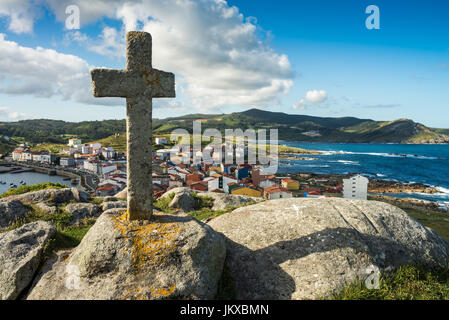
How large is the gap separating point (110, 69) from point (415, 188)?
86.0 metres

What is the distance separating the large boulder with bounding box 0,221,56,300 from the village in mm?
20349

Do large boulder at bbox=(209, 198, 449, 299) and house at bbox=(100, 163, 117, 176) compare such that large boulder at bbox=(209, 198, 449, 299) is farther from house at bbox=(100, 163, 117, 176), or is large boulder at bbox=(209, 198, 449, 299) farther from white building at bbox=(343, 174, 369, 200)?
house at bbox=(100, 163, 117, 176)

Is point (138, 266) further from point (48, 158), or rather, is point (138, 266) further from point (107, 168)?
point (48, 158)

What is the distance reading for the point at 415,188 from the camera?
232ft

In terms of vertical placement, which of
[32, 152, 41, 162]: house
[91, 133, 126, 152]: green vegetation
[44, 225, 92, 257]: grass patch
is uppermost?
[91, 133, 126, 152]: green vegetation

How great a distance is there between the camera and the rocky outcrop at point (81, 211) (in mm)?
10934

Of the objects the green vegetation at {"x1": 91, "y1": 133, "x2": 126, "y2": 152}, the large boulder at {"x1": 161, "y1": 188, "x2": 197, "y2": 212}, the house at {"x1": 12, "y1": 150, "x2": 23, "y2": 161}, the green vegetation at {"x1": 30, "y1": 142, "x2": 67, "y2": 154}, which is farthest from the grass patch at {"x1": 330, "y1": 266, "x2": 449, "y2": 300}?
the green vegetation at {"x1": 30, "y1": 142, "x2": 67, "y2": 154}

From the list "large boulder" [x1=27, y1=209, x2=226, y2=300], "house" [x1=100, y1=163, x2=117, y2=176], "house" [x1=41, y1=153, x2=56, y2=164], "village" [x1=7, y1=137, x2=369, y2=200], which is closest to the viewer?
"large boulder" [x1=27, y1=209, x2=226, y2=300]

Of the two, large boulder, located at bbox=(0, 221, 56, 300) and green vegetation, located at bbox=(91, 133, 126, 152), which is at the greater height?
green vegetation, located at bbox=(91, 133, 126, 152)

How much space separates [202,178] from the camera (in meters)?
55.8

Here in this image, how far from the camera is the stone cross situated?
6.23 metres

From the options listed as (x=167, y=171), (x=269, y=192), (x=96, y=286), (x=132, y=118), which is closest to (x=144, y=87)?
(x=132, y=118)

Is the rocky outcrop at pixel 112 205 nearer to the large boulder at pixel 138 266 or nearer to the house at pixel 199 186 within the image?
Result: the large boulder at pixel 138 266
